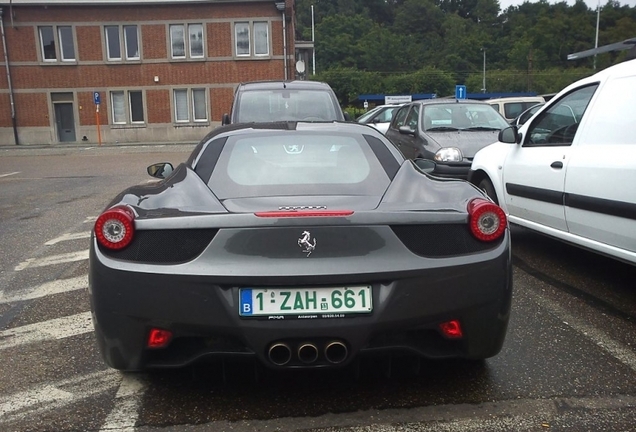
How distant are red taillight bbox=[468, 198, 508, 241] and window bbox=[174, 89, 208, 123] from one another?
33603 mm

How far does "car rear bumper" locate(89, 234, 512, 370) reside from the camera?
2580 millimetres

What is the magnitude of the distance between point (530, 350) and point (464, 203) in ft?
3.93

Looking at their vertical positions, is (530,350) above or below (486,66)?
below

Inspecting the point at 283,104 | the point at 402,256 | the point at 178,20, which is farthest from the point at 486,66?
the point at 402,256

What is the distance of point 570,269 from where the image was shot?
17.5 ft

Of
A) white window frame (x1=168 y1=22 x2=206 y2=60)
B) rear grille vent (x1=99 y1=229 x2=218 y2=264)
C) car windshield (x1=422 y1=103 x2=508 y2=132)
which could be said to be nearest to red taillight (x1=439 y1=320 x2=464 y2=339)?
rear grille vent (x1=99 y1=229 x2=218 y2=264)

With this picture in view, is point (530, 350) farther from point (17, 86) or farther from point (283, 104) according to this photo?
point (17, 86)

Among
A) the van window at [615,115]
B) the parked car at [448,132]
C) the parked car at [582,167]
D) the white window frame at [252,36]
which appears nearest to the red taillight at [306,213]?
the parked car at [582,167]

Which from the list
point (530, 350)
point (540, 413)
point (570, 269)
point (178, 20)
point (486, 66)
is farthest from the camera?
point (486, 66)

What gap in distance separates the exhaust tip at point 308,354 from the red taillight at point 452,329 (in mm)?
572

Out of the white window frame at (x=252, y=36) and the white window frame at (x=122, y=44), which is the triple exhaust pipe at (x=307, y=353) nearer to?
the white window frame at (x=252, y=36)

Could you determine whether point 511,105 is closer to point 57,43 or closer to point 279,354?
point 279,354

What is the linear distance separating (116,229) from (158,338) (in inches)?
20.3

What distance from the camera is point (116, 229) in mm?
2699
